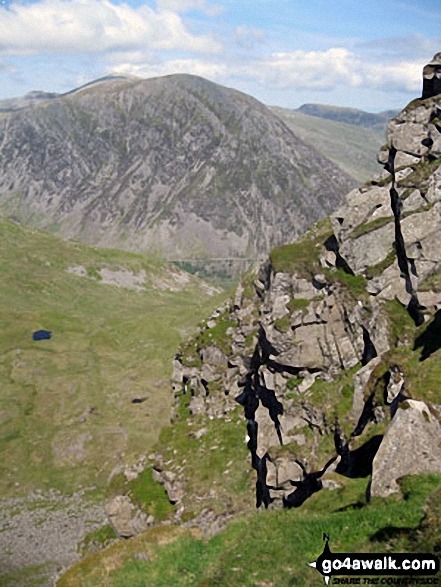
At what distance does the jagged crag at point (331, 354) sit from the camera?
162 ft

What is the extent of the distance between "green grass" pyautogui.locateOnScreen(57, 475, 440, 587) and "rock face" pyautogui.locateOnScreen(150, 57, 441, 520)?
12067 millimetres

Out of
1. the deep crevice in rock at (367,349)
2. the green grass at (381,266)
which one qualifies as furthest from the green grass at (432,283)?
the deep crevice in rock at (367,349)

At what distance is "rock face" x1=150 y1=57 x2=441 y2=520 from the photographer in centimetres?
4844

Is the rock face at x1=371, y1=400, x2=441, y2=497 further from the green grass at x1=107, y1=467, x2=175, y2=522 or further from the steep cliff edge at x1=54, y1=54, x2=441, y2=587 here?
the green grass at x1=107, y1=467, x2=175, y2=522

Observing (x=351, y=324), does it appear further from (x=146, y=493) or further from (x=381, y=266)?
(x=146, y=493)

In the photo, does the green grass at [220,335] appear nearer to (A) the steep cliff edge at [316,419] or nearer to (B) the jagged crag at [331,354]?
(A) the steep cliff edge at [316,419]

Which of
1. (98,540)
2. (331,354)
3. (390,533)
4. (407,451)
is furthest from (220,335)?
(390,533)

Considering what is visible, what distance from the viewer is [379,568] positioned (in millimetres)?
20812

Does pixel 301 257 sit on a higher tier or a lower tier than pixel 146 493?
higher

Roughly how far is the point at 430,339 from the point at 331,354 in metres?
14.6

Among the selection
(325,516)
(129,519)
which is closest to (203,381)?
(129,519)

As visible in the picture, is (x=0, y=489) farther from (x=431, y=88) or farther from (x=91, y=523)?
(x=431, y=88)

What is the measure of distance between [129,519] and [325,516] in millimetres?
47764

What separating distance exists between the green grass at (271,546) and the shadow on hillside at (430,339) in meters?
15.5
